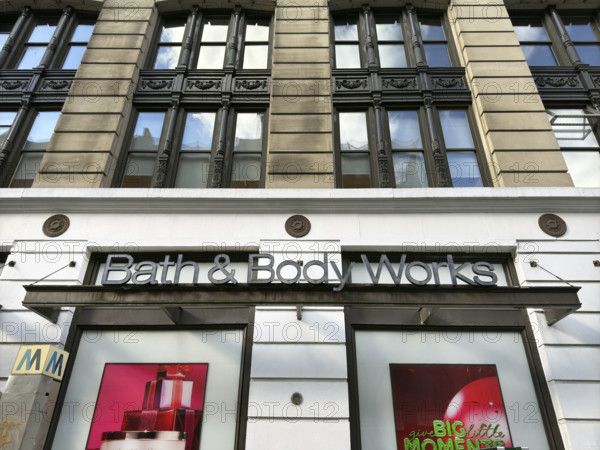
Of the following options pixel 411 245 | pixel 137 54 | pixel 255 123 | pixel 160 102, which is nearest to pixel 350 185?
pixel 411 245

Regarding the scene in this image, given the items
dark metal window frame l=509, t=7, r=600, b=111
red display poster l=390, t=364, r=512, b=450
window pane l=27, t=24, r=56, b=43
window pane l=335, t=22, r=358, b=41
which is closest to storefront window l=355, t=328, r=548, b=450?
red display poster l=390, t=364, r=512, b=450

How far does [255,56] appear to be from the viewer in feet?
41.4

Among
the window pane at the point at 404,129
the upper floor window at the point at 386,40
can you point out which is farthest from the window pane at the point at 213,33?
the window pane at the point at 404,129

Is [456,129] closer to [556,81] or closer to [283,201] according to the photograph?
[556,81]

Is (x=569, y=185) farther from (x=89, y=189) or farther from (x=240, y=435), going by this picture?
(x=89, y=189)

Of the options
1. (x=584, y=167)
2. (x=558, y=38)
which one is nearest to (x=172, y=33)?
(x=558, y=38)

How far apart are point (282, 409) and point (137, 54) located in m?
10.4

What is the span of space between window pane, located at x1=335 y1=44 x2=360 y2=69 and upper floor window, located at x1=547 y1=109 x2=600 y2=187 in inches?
222

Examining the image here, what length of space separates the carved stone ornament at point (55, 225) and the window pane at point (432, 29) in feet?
37.5

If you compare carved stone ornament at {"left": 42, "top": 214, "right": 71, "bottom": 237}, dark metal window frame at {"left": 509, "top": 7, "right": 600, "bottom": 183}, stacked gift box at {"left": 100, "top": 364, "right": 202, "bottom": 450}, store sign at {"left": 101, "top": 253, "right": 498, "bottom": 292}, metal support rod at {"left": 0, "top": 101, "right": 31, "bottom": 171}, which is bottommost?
stacked gift box at {"left": 100, "top": 364, "right": 202, "bottom": 450}

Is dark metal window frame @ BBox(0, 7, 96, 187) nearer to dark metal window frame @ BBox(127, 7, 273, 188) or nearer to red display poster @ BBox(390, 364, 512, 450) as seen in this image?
dark metal window frame @ BBox(127, 7, 273, 188)

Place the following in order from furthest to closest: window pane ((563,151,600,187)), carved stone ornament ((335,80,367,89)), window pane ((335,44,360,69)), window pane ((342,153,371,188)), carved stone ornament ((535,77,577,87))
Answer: window pane ((335,44,360,69)) → carved stone ornament ((335,80,367,89)) → carved stone ornament ((535,77,577,87)) → window pane ((563,151,600,187)) → window pane ((342,153,371,188))

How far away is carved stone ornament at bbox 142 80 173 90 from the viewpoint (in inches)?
461

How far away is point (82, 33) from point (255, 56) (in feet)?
19.0
